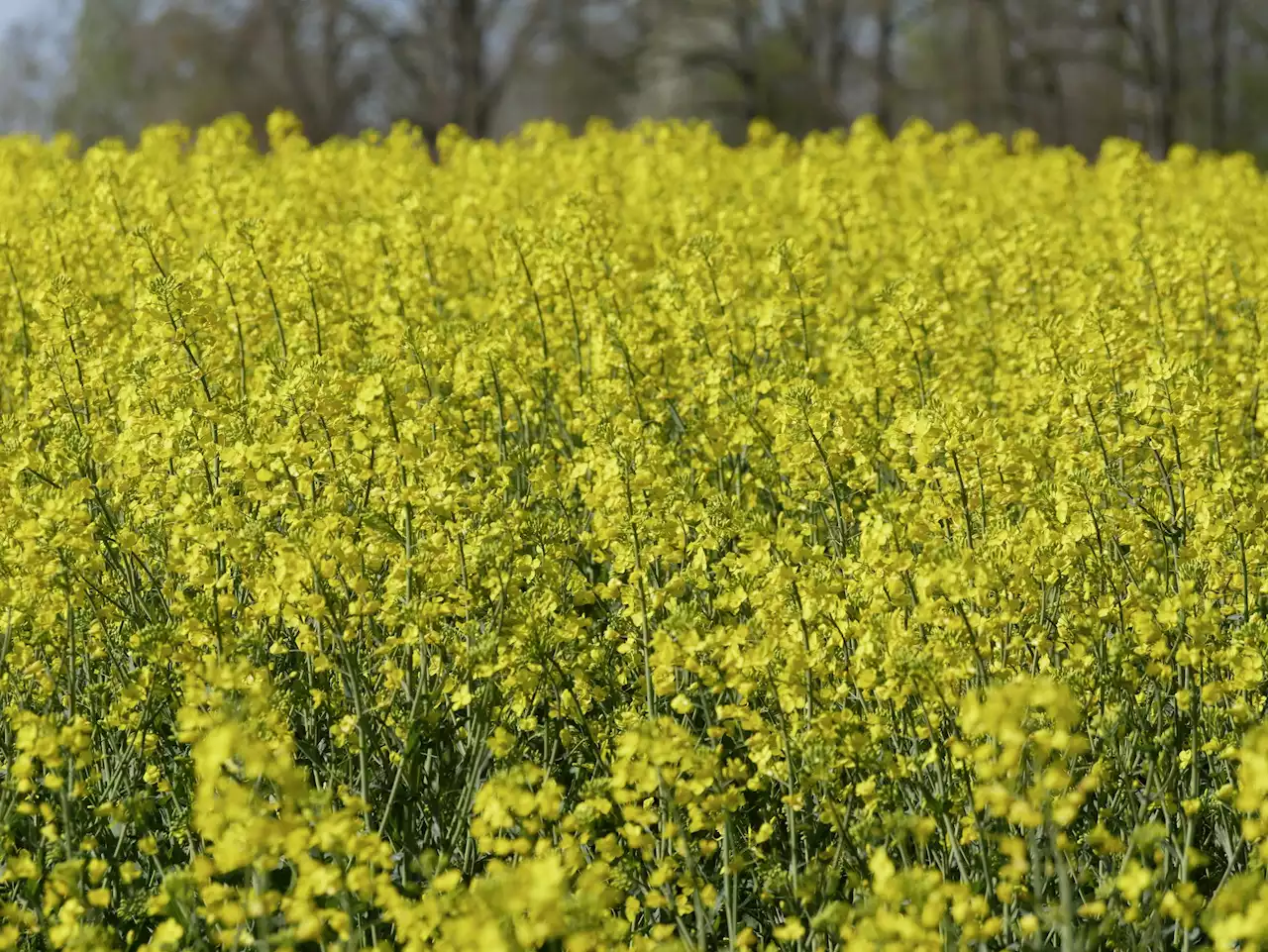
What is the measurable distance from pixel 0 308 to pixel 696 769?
14.2 feet

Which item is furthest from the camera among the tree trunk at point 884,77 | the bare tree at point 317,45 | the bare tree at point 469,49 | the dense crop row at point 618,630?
the bare tree at point 317,45

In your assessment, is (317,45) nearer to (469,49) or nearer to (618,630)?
(469,49)

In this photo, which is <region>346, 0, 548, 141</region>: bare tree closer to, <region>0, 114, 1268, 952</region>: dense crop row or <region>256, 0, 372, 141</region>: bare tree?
<region>256, 0, 372, 141</region>: bare tree

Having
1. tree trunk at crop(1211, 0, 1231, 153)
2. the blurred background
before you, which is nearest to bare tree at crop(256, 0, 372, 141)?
the blurred background

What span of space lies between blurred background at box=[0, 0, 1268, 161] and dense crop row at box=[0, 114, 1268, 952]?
1445 cm

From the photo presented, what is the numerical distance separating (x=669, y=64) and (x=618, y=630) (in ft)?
76.5

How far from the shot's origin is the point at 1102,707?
3.13 meters

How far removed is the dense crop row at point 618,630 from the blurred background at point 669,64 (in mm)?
14453

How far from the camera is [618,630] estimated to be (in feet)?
12.1

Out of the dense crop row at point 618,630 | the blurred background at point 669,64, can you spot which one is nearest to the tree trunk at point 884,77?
the blurred background at point 669,64

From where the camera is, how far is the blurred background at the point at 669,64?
1969cm

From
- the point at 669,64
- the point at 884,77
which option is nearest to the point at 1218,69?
the point at 884,77

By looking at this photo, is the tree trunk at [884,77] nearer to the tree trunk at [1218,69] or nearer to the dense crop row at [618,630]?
the tree trunk at [1218,69]

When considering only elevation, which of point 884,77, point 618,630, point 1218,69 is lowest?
point 618,630
